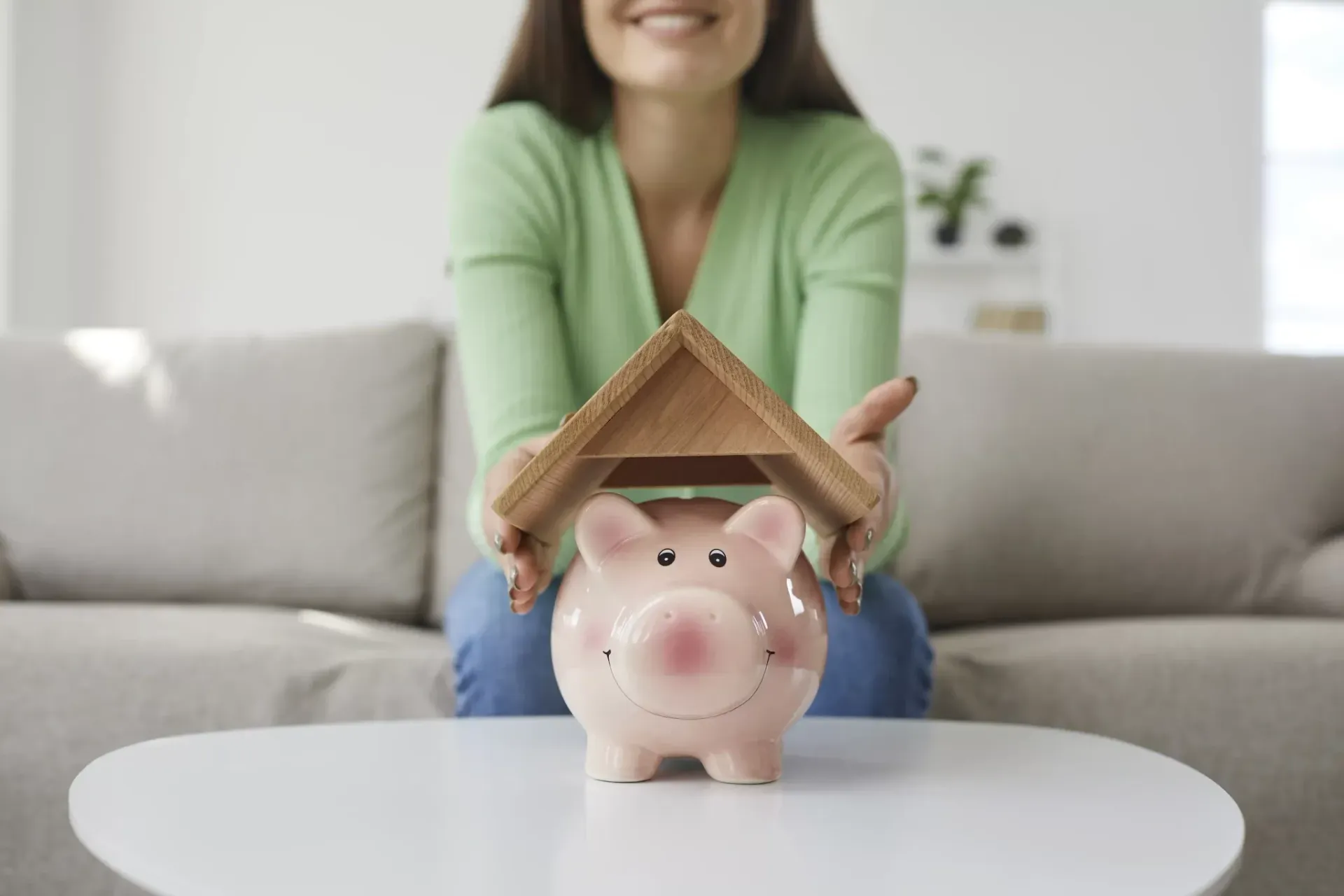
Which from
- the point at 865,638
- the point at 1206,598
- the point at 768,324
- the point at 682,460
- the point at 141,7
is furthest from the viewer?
the point at 141,7

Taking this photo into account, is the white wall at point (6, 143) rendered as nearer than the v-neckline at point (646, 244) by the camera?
No

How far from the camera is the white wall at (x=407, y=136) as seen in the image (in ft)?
13.7

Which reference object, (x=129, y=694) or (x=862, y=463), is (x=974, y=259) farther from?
(x=862, y=463)

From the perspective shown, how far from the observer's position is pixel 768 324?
110cm

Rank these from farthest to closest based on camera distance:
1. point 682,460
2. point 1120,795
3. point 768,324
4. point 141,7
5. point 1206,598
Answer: point 141,7, point 1206,598, point 768,324, point 682,460, point 1120,795

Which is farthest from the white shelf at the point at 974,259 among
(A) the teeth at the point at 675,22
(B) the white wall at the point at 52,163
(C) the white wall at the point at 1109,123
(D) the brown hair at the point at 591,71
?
(A) the teeth at the point at 675,22

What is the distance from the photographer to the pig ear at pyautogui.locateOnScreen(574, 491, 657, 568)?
0.64 meters

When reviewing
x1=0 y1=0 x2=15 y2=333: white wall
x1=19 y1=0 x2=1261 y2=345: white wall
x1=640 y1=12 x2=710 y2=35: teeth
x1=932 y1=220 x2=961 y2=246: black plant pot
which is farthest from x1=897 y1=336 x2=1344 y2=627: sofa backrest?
x1=0 y1=0 x2=15 y2=333: white wall

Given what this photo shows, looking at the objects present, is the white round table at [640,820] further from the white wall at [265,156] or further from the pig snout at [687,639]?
the white wall at [265,156]

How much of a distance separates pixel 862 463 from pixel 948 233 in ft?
12.9

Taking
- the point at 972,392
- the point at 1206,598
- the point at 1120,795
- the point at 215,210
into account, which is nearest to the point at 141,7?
the point at 215,210

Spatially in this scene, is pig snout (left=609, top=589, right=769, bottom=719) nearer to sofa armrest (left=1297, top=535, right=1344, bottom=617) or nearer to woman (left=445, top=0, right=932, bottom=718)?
woman (left=445, top=0, right=932, bottom=718)

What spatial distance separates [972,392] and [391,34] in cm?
327

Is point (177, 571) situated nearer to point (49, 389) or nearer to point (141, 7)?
point (49, 389)
